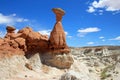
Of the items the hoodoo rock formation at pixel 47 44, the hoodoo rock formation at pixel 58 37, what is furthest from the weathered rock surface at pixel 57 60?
the hoodoo rock formation at pixel 58 37

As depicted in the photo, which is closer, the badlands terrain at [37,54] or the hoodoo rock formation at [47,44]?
the badlands terrain at [37,54]

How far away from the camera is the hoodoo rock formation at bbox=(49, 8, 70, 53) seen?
123 feet

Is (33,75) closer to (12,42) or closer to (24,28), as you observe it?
(12,42)

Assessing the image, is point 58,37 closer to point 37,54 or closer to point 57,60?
point 57,60

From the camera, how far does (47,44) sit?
3806 cm

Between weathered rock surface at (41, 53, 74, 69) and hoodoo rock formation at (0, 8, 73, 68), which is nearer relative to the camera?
hoodoo rock formation at (0, 8, 73, 68)

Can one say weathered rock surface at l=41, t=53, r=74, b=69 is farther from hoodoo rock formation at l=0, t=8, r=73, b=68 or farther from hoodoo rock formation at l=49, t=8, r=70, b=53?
hoodoo rock formation at l=49, t=8, r=70, b=53

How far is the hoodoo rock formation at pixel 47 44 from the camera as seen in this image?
36644 mm

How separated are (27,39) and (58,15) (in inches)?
198

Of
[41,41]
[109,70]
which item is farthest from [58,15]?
[109,70]

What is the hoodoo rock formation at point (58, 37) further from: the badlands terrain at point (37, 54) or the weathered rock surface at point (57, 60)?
the weathered rock surface at point (57, 60)

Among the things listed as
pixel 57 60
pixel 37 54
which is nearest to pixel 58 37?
pixel 57 60

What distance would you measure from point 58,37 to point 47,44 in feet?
5.46

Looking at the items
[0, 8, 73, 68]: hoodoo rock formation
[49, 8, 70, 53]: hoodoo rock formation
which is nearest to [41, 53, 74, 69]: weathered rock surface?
[0, 8, 73, 68]: hoodoo rock formation
